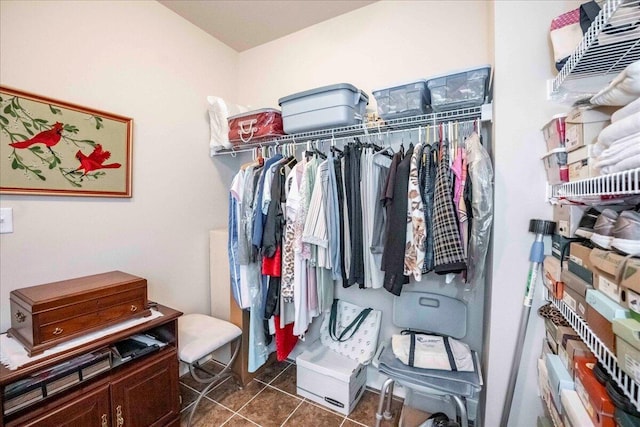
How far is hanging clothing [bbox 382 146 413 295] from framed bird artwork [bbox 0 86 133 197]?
5.41ft

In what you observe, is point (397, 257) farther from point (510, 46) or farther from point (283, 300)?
point (510, 46)

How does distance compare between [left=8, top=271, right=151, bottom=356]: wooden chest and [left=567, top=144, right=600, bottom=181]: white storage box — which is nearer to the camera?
[left=567, top=144, right=600, bottom=181]: white storage box

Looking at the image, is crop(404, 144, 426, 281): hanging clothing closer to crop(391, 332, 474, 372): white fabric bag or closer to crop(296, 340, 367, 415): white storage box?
crop(391, 332, 474, 372): white fabric bag

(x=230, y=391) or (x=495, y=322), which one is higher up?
(x=495, y=322)

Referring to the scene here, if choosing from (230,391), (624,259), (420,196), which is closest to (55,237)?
(230,391)

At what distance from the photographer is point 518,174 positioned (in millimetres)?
1191

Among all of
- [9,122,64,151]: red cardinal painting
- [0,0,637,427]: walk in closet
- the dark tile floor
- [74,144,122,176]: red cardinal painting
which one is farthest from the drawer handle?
[9,122,64,151]: red cardinal painting

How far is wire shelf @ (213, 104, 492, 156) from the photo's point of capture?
137 cm

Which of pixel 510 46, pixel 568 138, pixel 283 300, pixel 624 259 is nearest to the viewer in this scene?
pixel 624 259

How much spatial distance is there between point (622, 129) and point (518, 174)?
623 millimetres

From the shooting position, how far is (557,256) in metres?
1.03

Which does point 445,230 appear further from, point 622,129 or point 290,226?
Result: point 290,226

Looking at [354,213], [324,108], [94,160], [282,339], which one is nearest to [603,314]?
[354,213]

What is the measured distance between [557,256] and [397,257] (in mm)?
606
